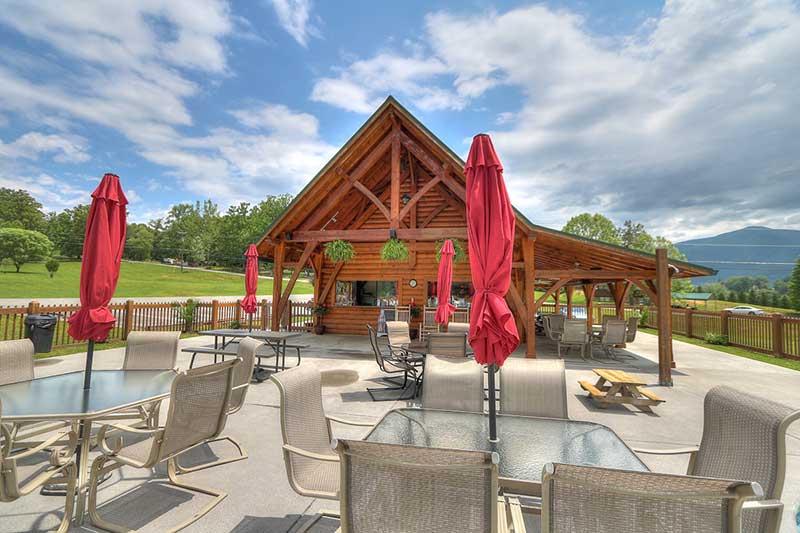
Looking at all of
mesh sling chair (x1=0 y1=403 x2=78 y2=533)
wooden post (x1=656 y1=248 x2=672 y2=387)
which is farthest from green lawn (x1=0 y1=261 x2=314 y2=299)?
wooden post (x1=656 y1=248 x2=672 y2=387)

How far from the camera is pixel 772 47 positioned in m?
10.8

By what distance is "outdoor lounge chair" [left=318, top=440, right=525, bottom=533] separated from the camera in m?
1.30

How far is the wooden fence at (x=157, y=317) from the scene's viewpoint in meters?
9.23

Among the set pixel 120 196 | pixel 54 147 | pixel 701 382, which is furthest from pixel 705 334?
pixel 54 147

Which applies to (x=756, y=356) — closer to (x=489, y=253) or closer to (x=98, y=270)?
(x=489, y=253)

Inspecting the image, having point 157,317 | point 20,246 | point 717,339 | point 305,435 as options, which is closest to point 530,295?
point 305,435

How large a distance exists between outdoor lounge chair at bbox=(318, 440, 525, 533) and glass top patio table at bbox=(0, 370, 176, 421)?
225cm

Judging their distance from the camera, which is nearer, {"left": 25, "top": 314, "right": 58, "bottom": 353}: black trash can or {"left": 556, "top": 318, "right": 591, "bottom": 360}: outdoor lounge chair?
{"left": 25, "top": 314, "right": 58, "bottom": 353}: black trash can

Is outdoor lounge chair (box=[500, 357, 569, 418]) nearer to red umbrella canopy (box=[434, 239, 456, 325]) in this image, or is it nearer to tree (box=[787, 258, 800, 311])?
red umbrella canopy (box=[434, 239, 456, 325])

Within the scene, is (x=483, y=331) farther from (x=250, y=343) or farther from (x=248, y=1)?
(x=248, y=1)

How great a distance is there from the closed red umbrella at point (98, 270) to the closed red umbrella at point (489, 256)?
3.29m

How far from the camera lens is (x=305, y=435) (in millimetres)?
2461

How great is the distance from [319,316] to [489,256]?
11.4 metres

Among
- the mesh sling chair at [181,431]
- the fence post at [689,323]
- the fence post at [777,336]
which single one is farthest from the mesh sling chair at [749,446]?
the fence post at [689,323]
